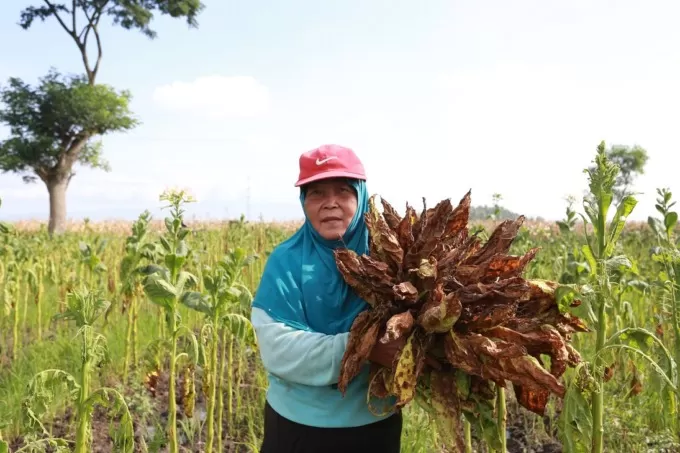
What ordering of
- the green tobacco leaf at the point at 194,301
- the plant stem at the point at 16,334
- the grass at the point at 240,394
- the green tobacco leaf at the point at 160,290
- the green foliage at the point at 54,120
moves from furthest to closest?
1. the green foliage at the point at 54,120
2. the plant stem at the point at 16,334
3. the grass at the point at 240,394
4. the green tobacco leaf at the point at 194,301
5. the green tobacco leaf at the point at 160,290

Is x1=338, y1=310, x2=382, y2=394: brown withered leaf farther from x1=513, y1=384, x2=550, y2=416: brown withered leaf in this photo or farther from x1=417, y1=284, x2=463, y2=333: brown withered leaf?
x1=513, y1=384, x2=550, y2=416: brown withered leaf

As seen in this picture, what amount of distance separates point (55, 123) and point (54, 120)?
12 centimetres

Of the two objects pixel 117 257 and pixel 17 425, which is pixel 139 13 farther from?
pixel 17 425

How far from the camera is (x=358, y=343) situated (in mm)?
1592

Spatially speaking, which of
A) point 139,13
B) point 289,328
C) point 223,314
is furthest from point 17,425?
point 139,13

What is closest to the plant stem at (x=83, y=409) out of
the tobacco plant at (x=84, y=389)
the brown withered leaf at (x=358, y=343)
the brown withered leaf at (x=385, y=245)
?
the tobacco plant at (x=84, y=389)

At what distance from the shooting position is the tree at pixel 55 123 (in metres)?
21.3

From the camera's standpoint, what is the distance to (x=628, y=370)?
12.8 ft

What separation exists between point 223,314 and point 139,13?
929 inches

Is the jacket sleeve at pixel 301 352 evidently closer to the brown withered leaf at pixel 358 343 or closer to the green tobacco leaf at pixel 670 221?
the brown withered leaf at pixel 358 343

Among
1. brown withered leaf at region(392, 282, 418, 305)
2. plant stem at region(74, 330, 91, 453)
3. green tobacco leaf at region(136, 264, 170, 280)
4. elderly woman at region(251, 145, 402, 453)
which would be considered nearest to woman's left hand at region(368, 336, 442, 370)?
brown withered leaf at region(392, 282, 418, 305)

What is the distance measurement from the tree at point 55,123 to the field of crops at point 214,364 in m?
16.8

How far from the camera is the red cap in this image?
6.53ft

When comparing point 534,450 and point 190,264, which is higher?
point 190,264
